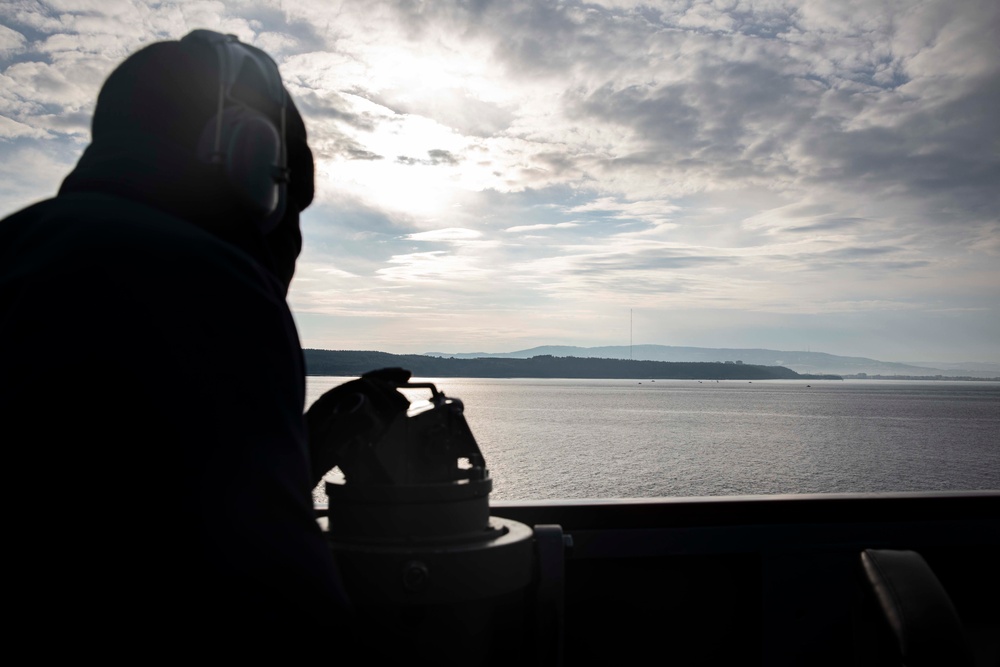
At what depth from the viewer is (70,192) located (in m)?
0.76

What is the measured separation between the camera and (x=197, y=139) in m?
0.85

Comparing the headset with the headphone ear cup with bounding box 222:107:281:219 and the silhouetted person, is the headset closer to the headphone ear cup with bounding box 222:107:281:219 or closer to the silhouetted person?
the headphone ear cup with bounding box 222:107:281:219

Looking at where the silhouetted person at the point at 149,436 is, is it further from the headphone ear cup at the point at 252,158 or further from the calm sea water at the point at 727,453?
the calm sea water at the point at 727,453

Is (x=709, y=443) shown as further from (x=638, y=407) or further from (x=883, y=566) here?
(x=883, y=566)

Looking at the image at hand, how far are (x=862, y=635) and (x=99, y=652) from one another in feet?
5.93

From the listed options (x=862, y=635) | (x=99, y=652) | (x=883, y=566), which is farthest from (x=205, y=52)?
(x=862, y=635)

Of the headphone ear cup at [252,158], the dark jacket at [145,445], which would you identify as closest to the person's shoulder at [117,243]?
the dark jacket at [145,445]

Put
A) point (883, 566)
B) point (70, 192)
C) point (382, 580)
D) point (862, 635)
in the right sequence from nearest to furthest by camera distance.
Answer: point (70, 192) < point (382, 580) < point (883, 566) < point (862, 635)

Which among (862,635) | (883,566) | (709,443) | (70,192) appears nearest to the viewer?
(70,192)

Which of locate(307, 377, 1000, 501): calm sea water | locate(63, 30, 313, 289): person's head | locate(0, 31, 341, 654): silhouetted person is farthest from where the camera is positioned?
locate(307, 377, 1000, 501): calm sea water

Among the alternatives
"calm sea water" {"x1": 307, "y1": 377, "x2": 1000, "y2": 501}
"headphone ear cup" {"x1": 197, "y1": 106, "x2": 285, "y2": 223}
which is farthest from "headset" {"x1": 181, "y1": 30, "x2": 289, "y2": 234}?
"calm sea water" {"x1": 307, "y1": 377, "x2": 1000, "y2": 501}

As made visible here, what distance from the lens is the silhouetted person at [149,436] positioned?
611 millimetres

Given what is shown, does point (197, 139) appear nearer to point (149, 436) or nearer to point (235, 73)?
point (235, 73)

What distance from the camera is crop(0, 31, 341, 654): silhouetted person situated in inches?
24.0
